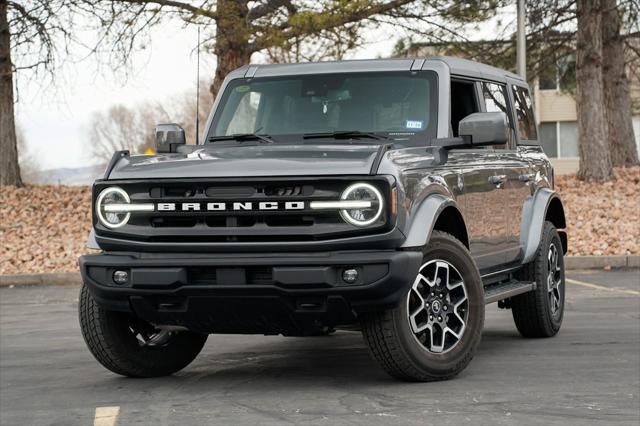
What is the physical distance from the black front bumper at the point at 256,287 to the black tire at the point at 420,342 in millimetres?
175

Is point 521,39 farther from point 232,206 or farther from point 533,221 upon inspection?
point 232,206

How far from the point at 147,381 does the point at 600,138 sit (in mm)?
17645

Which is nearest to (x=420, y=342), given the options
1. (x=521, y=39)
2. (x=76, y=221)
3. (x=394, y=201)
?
(x=394, y=201)

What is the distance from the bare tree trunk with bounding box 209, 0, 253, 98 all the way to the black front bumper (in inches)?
544

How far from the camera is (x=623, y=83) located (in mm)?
27344

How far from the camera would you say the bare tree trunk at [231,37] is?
20.2 meters

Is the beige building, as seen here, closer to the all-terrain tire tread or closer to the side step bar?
the all-terrain tire tread

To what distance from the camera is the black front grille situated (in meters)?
6.40

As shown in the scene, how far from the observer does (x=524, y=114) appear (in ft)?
31.8

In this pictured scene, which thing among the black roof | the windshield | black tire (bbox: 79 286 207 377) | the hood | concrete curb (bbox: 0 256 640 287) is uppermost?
the black roof

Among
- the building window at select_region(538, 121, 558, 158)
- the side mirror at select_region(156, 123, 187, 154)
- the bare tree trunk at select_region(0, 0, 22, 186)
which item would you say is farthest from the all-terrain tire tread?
the building window at select_region(538, 121, 558, 158)

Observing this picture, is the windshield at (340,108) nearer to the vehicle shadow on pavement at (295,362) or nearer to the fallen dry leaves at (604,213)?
the vehicle shadow on pavement at (295,362)

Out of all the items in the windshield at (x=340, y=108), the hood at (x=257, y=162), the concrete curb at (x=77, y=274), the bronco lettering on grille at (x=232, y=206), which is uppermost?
the windshield at (x=340, y=108)

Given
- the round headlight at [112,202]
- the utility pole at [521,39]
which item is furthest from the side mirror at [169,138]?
the utility pole at [521,39]
